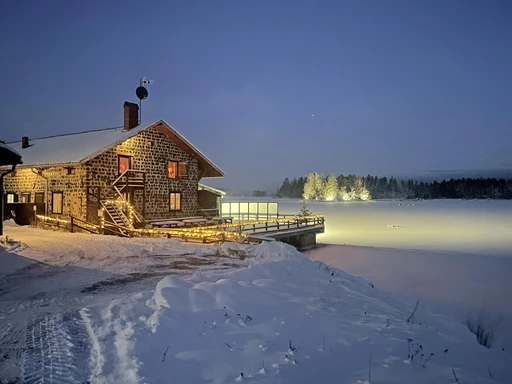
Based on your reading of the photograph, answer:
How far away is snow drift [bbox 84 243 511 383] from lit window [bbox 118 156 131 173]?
56.9 ft

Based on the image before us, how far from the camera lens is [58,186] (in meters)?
23.1

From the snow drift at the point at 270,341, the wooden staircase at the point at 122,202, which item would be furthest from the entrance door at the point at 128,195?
the snow drift at the point at 270,341

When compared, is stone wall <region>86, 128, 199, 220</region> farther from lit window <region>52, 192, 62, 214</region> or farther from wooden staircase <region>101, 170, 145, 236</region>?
lit window <region>52, 192, 62, 214</region>

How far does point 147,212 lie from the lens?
24953 mm

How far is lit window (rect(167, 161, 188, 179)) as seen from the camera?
26.8 metres

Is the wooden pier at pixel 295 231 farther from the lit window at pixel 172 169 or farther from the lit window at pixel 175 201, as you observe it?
the lit window at pixel 172 169

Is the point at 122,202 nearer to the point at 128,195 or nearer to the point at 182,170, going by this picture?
the point at 128,195

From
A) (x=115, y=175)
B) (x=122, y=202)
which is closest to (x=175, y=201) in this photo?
(x=122, y=202)

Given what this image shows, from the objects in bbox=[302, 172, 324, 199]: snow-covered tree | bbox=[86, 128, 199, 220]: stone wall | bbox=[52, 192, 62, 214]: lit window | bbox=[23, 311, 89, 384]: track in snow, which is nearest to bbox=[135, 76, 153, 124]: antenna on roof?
bbox=[86, 128, 199, 220]: stone wall

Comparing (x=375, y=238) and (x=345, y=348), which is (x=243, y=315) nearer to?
(x=345, y=348)

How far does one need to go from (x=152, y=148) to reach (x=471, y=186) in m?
173

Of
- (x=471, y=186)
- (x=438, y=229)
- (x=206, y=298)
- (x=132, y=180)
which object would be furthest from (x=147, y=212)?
(x=471, y=186)

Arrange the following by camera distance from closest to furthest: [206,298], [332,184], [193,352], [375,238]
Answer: [193,352], [206,298], [375,238], [332,184]

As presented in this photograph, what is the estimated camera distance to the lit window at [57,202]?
2311 cm
